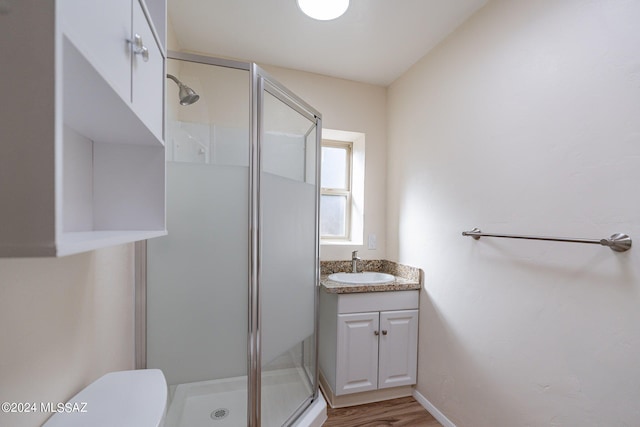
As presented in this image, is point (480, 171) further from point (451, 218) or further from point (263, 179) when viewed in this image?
point (263, 179)

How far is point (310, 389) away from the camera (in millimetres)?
1737

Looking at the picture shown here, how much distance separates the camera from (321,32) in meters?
1.71

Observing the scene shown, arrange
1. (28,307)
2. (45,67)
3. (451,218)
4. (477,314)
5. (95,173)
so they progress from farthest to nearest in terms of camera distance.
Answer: (451,218) → (477,314) → (95,173) → (28,307) → (45,67)

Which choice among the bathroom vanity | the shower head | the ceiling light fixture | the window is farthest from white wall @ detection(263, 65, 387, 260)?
the shower head

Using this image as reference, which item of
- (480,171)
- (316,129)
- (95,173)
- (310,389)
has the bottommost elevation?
(310,389)

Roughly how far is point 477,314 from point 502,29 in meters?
1.53

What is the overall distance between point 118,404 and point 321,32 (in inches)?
80.6

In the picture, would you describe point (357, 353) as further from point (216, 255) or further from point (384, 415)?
point (216, 255)

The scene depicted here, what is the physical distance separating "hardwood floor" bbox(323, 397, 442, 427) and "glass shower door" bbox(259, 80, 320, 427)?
0.24 metres

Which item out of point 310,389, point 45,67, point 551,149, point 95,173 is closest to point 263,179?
point 95,173

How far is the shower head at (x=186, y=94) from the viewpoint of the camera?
1.28 metres

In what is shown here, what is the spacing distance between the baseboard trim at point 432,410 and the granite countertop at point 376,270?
2.48 ft

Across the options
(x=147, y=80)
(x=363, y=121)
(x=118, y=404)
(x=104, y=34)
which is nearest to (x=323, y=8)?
(x=363, y=121)

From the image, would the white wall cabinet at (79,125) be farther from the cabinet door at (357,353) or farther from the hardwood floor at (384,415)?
the hardwood floor at (384,415)
